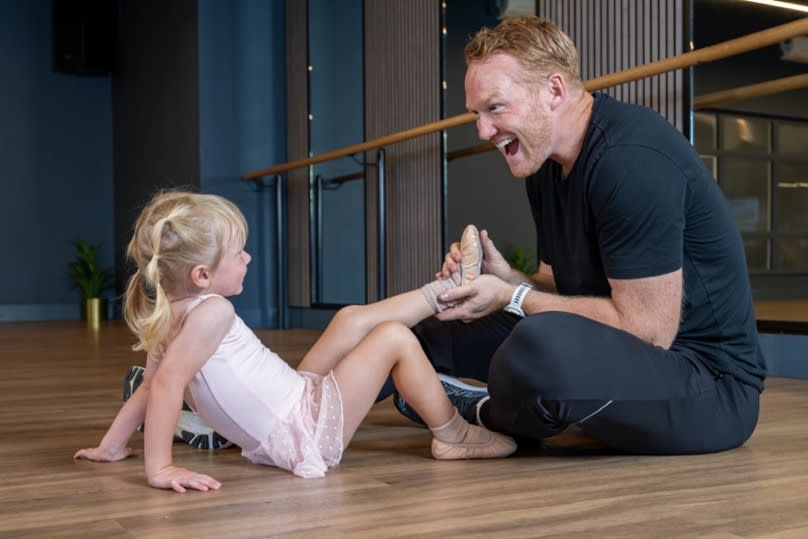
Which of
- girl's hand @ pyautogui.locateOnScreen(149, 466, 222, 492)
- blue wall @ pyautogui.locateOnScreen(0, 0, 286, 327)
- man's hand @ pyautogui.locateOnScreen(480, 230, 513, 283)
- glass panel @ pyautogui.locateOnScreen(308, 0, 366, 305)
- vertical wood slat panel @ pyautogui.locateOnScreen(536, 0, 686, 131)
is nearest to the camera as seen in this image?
girl's hand @ pyautogui.locateOnScreen(149, 466, 222, 492)

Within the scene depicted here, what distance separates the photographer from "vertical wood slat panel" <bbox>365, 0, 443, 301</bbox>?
4117mm

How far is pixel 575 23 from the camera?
3.32m

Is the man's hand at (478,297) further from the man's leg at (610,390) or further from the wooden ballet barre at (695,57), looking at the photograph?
the wooden ballet barre at (695,57)

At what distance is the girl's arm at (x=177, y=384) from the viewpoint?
1338 millimetres

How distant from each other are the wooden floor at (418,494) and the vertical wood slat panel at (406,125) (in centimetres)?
229

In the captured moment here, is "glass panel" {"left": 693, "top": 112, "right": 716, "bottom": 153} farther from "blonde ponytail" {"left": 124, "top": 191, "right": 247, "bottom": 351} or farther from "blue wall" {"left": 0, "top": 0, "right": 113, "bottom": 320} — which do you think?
"blue wall" {"left": 0, "top": 0, "right": 113, "bottom": 320}

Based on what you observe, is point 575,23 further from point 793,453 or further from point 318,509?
point 318,509

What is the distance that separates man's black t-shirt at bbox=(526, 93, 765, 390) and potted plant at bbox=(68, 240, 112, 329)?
5.58 m

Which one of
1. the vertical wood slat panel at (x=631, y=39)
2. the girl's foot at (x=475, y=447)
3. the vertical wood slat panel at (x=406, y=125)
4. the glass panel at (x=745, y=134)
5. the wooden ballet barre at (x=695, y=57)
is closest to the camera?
the girl's foot at (x=475, y=447)

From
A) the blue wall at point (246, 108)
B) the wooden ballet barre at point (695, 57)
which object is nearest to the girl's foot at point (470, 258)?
the wooden ballet barre at point (695, 57)

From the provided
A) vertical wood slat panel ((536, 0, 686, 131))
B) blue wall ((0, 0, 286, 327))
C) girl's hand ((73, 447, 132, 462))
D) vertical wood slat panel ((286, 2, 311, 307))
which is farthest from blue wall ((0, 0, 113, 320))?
girl's hand ((73, 447, 132, 462))

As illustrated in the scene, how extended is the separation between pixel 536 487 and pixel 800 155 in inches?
221

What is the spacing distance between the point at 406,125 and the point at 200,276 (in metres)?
3.02

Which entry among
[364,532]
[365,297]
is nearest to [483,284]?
[364,532]
